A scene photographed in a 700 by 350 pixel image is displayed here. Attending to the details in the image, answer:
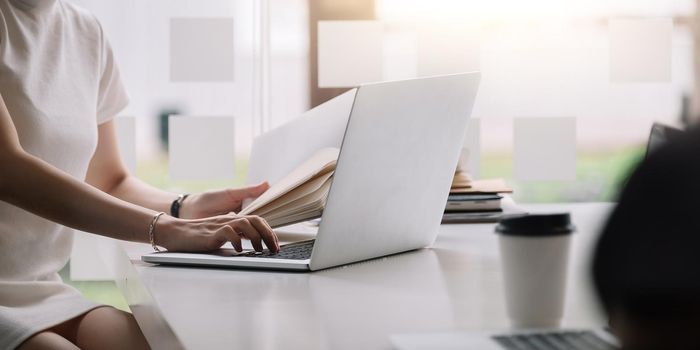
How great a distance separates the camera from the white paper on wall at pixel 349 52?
2.80 meters

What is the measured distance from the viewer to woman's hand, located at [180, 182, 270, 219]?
5.16 feet

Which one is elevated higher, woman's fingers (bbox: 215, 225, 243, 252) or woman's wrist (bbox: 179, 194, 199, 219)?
woman's fingers (bbox: 215, 225, 243, 252)

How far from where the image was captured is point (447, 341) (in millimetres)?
604

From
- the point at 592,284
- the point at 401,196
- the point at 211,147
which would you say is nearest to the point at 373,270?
the point at 401,196

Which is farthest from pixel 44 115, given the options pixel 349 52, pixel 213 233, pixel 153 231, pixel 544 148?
pixel 544 148

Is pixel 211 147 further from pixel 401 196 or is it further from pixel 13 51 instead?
pixel 401 196

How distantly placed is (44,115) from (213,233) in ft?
1.75

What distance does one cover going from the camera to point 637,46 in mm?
2879

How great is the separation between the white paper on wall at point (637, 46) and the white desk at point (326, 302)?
1803 mm

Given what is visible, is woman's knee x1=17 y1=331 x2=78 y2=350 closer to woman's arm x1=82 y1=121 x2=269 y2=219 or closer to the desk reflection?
the desk reflection

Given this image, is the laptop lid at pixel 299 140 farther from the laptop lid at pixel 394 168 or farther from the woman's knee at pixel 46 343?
the woman's knee at pixel 46 343

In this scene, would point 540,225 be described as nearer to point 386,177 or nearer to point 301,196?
point 386,177

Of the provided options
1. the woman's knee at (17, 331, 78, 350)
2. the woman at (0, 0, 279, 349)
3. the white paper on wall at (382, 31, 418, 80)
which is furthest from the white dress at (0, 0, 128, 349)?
the white paper on wall at (382, 31, 418, 80)

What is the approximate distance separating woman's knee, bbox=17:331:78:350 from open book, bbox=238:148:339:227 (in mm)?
309
